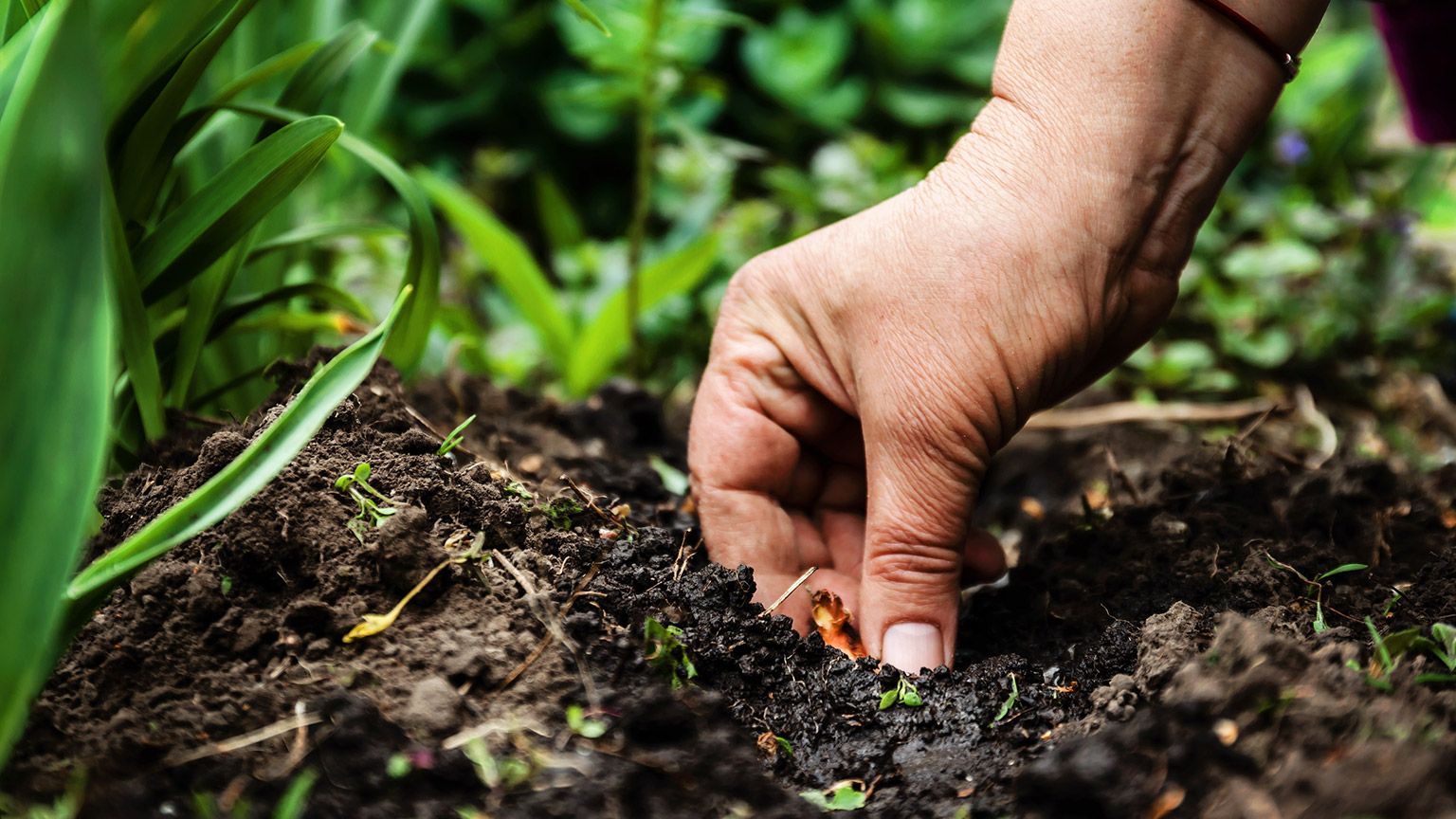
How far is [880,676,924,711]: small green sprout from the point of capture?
111 cm

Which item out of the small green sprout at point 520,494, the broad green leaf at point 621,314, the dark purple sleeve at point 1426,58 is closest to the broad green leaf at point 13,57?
the small green sprout at point 520,494

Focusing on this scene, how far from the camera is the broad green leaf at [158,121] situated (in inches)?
44.1

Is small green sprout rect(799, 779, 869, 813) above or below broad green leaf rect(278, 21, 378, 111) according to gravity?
below

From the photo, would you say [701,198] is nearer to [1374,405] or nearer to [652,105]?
[652,105]

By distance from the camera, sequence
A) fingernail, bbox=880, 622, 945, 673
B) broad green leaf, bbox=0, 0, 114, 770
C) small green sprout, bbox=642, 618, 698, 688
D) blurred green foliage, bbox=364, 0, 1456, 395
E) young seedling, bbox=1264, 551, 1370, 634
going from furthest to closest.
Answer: blurred green foliage, bbox=364, 0, 1456, 395 → fingernail, bbox=880, 622, 945, 673 → young seedling, bbox=1264, 551, 1370, 634 → small green sprout, bbox=642, 618, 698, 688 → broad green leaf, bbox=0, 0, 114, 770

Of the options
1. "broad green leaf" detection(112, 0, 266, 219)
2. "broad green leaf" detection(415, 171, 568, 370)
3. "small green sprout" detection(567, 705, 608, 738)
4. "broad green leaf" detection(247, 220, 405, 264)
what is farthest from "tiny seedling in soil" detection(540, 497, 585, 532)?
"broad green leaf" detection(415, 171, 568, 370)

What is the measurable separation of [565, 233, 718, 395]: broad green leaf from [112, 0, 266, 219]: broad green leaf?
1166 millimetres

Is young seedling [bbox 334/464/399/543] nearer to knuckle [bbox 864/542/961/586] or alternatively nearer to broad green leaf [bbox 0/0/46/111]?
broad green leaf [bbox 0/0/46/111]

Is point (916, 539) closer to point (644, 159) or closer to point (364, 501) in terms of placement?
point (364, 501)

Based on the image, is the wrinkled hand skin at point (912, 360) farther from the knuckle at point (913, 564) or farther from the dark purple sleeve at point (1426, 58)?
the dark purple sleeve at point (1426, 58)

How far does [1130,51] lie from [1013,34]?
6.4 inches

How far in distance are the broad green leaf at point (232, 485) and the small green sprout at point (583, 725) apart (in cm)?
35

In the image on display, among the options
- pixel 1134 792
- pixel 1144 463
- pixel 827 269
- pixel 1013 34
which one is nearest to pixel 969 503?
pixel 827 269

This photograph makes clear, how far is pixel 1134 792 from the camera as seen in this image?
79cm
